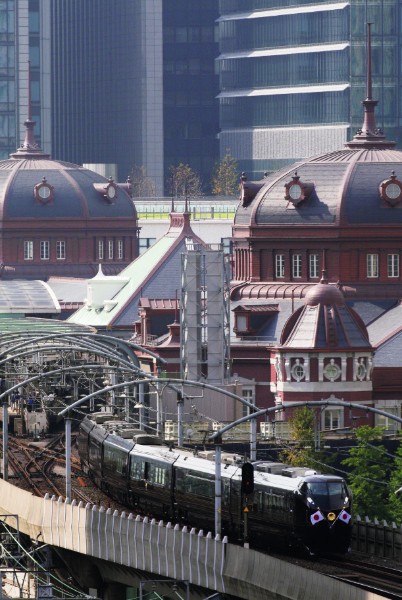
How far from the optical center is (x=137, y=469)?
106m

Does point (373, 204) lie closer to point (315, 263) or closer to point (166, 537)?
point (315, 263)

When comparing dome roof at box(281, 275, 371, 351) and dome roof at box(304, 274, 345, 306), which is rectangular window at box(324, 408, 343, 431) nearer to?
dome roof at box(281, 275, 371, 351)

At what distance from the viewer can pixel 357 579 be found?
81.0 metres

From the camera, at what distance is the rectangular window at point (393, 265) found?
18275 centimetres

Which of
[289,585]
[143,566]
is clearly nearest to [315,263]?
[143,566]

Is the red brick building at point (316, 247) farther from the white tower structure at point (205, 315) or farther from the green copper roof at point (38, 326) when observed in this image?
the green copper roof at point (38, 326)

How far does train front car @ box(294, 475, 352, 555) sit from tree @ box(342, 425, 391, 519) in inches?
1485

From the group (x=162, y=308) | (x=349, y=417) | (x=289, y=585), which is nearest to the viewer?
(x=289, y=585)

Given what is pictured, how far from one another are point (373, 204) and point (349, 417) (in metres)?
24.7

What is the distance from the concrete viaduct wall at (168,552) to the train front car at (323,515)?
3.50 meters

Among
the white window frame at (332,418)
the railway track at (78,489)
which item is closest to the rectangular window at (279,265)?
the white window frame at (332,418)

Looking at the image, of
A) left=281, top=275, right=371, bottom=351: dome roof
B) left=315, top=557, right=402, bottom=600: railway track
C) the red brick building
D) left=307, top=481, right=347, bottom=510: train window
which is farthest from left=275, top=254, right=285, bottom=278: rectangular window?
left=315, top=557, right=402, bottom=600: railway track

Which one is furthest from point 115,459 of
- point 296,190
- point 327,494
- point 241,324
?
point 296,190

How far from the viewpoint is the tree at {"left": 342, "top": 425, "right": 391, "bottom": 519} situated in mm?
131625
